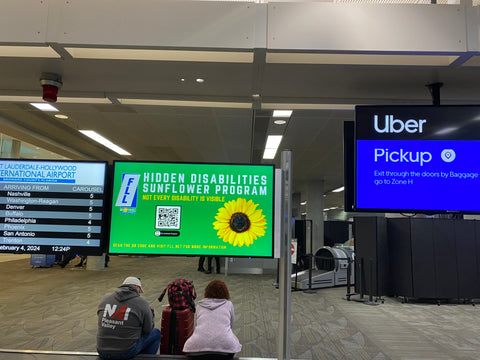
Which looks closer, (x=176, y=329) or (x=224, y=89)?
(x=176, y=329)

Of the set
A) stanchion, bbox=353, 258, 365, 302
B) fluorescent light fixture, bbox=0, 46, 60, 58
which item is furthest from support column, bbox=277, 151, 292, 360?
stanchion, bbox=353, 258, 365, 302

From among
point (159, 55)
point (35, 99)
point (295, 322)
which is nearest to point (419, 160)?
point (159, 55)

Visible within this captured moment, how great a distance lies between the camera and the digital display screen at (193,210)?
Result: 2.63 meters

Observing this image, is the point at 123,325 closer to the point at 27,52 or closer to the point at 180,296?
the point at 180,296

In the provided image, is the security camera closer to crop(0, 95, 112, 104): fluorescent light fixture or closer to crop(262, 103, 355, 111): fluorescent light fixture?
crop(0, 95, 112, 104): fluorescent light fixture

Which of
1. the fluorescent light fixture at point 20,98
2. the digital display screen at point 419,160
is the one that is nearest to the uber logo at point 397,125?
the digital display screen at point 419,160

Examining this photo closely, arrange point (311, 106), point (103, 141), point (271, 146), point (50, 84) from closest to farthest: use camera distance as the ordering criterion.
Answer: point (50, 84) < point (311, 106) < point (271, 146) < point (103, 141)

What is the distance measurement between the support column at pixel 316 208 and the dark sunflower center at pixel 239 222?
11733 millimetres

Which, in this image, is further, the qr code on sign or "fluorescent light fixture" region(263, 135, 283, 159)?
"fluorescent light fixture" region(263, 135, 283, 159)

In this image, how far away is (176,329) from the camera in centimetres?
362

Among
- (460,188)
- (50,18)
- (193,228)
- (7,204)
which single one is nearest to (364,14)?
(460,188)

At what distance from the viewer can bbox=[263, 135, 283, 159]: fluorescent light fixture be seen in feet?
23.8

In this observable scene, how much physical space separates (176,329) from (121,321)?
73cm

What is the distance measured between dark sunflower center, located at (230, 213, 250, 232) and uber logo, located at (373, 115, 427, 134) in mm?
1263
